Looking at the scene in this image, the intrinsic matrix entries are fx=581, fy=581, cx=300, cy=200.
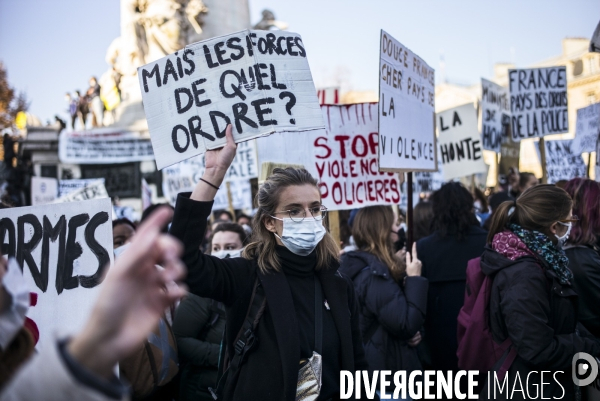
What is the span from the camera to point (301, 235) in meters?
2.69

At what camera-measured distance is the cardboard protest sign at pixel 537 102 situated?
771 cm

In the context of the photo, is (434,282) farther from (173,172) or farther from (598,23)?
(173,172)

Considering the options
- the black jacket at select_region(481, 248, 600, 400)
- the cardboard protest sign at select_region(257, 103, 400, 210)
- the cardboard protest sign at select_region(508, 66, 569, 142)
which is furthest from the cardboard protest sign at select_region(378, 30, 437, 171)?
the cardboard protest sign at select_region(508, 66, 569, 142)

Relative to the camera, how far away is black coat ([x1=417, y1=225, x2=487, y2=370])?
14.7 ft

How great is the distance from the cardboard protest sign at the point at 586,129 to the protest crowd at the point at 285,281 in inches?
181

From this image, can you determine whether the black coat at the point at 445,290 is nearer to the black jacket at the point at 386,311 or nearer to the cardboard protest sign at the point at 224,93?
the black jacket at the point at 386,311

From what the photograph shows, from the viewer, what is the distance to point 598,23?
4.49 metres

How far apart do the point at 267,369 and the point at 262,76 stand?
5.48 ft

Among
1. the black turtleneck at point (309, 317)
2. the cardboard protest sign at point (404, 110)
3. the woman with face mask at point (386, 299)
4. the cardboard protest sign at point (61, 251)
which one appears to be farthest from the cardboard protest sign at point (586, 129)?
the cardboard protest sign at point (61, 251)

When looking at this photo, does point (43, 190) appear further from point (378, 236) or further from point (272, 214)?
point (272, 214)

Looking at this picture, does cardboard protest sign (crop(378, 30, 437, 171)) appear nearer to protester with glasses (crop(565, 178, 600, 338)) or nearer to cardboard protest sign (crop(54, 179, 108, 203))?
protester with glasses (crop(565, 178, 600, 338))

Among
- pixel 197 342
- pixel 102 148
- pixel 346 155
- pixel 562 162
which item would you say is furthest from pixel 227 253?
pixel 102 148

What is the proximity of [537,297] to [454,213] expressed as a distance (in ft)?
5.69

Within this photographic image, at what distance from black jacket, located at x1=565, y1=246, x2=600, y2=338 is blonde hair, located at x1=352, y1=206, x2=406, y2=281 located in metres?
1.07
